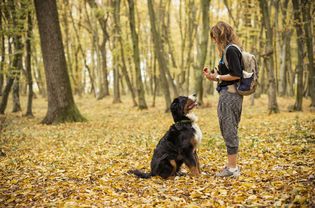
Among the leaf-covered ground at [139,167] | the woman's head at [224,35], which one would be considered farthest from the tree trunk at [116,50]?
the woman's head at [224,35]

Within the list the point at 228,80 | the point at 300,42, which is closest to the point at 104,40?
the point at 300,42

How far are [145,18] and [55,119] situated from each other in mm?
24346

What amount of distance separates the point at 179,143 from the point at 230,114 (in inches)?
44.5

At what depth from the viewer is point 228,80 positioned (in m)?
6.10

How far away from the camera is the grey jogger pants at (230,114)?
6.18 metres

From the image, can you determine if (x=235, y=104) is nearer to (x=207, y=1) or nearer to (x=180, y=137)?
(x=180, y=137)

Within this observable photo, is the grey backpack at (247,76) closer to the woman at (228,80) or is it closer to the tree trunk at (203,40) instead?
the woman at (228,80)

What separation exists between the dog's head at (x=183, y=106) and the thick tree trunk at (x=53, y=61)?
1075 cm

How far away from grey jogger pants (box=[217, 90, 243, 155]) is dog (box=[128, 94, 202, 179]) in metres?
0.52

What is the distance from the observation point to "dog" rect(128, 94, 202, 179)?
21.2 ft

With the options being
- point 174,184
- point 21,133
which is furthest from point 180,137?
point 21,133

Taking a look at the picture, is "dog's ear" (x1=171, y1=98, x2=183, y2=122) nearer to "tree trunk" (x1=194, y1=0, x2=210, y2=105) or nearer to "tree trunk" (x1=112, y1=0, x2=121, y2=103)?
"tree trunk" (x1=194, y1=0, x2=210, y2=105)

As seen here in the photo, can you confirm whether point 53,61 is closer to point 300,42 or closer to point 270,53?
point 270,53

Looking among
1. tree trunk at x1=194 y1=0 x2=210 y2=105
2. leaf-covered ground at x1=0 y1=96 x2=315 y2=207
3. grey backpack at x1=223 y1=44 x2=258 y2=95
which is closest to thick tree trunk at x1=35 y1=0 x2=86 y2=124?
leaf-covered ground at x1=0 y1=96 x2=315 y2=207
